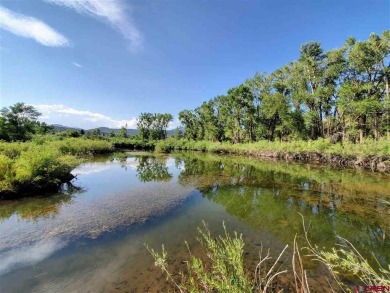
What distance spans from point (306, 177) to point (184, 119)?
180 feet

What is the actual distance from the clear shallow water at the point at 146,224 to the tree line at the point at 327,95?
17469 mm

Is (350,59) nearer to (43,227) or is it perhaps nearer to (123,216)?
(123,216)

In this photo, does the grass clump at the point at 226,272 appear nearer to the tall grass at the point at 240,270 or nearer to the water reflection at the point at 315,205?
the tall grass at the point at 240,270

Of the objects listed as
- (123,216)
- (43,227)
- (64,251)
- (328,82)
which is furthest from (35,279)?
(328,82)

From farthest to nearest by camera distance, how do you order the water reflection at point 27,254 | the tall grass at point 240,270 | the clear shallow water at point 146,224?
the water reflection at point 27,254 < the clear shallow water at point 146,224 < the tall grass at point 240,270

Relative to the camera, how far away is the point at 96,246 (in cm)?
629

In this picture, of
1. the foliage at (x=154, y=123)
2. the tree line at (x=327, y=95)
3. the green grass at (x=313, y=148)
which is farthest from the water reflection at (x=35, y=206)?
the foliage at (x=154, y=123)

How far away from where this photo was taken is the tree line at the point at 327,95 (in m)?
25.9

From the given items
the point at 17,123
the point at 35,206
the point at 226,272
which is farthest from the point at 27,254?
the point at 17,123

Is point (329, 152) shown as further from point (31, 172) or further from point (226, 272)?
point (226, 272)

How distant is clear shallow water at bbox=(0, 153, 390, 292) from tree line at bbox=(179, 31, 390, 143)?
57.3ft

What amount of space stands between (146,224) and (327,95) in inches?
1233

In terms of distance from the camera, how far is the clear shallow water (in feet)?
16.7

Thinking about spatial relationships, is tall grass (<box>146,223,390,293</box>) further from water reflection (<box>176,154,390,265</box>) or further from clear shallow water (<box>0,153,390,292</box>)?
water reflection (<box>176,154,390,265</box>)
